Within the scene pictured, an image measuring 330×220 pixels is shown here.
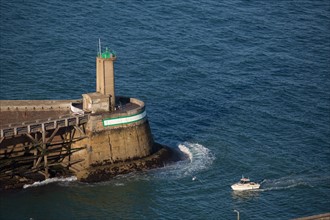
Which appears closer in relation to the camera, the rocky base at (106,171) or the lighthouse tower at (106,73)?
the rocky base at (106,171)

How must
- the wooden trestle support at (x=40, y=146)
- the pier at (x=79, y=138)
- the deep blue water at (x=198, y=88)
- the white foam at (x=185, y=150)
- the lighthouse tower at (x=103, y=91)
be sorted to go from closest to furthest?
the deep blue water at (x=198, y=88), the wooden trestle support at (x=40, y=146), the pier at (x=79, y=138), the lighthouse tower at (x=103, y=91), the white foam at (x=185, y=150)

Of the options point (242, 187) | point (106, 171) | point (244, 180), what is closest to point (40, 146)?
point (106, 171)

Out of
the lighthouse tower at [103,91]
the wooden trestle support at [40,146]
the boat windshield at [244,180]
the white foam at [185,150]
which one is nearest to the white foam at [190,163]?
the white foam at [185,150]

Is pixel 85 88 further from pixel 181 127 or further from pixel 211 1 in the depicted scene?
pixel 211 1

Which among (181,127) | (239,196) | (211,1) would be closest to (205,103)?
(181,127)

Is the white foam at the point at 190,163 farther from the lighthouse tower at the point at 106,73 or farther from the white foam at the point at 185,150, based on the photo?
the lighthouse tower at the point at 106,73

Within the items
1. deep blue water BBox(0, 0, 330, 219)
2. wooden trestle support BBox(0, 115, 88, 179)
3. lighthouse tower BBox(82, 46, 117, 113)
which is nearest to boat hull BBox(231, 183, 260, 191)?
deep blue water BBox(0, 0, 330, 219)

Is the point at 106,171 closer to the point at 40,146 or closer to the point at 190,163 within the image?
the point at 40,146

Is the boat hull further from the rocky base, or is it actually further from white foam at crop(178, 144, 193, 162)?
the rocky base
